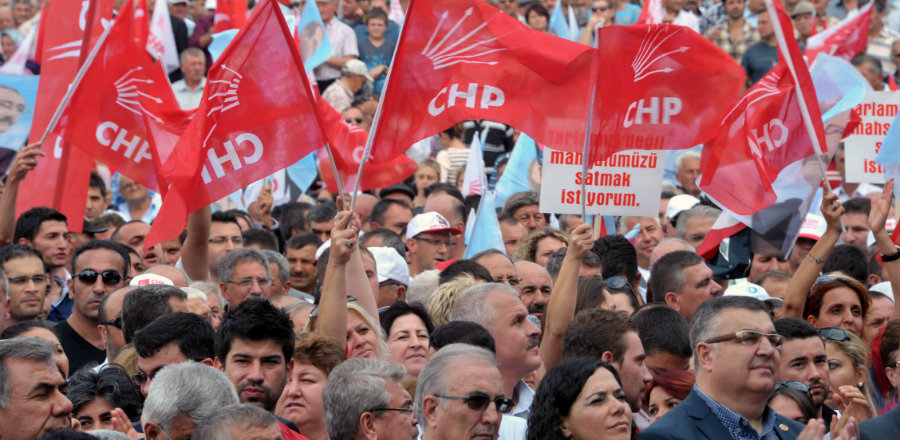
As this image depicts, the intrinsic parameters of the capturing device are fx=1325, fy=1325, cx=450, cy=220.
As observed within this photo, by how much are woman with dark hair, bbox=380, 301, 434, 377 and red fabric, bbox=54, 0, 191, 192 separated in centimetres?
293

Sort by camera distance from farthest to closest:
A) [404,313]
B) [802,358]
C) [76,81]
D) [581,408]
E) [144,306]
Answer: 1. [76,81]
2. [404,313]
3. [144,306]
4. [802,358]
5. [581,408]

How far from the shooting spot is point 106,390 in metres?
5.98

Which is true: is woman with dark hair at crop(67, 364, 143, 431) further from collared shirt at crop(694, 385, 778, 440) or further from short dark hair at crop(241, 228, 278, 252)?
short dark hair at crop(241, 228, 278, 252)

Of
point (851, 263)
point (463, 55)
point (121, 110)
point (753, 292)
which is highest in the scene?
point (463, 55)

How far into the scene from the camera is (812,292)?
823 centimetres

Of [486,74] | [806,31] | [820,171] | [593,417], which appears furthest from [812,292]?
[806,31]

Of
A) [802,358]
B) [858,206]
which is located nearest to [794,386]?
[802,358]

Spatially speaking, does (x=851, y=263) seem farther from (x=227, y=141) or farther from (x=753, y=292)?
(x=227, y=141)

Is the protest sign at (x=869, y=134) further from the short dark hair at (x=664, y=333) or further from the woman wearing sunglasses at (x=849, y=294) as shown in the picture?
the short dark hair at (x=664, y=333)

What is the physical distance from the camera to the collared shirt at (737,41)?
17.2m

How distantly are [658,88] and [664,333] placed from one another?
210 cm

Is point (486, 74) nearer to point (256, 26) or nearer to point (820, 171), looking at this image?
point (256, 26)

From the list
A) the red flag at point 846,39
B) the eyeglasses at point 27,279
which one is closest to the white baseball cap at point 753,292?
the eyeglasses at point 27,279

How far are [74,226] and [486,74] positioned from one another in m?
3.62
